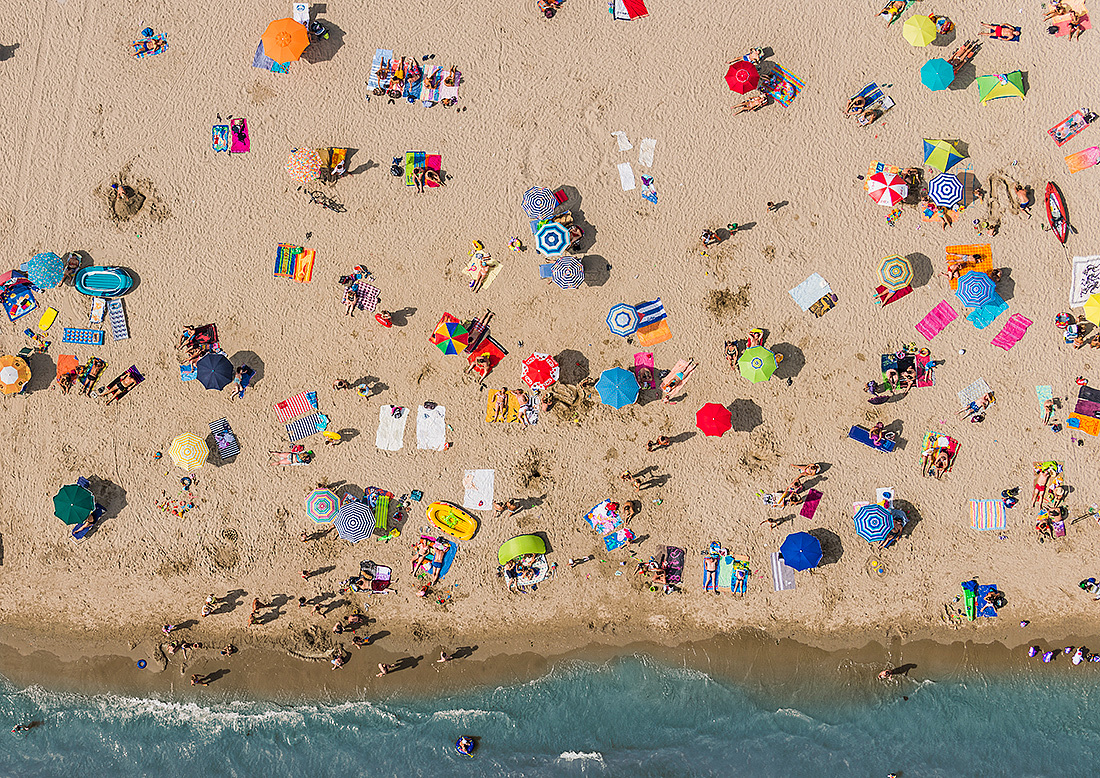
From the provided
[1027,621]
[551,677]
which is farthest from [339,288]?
[1027,621]

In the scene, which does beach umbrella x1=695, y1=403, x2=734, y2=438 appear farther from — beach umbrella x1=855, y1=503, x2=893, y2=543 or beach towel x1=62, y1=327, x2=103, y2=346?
beach towel x1=62, y1=327, x2=103, y2=346

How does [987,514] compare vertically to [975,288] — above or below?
below

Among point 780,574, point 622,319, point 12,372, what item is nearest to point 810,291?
point 622,319

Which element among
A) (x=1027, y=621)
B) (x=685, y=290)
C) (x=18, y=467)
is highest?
(x=685, y=290)

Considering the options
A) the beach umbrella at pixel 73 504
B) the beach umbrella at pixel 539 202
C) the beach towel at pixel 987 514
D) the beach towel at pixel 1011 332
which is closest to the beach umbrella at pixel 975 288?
the beach towel at pixel 1011 332

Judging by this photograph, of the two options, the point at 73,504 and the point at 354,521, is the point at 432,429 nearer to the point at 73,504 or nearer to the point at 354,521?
the point at 354,521

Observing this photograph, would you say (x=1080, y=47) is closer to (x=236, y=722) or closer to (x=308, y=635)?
(x=308, y=635)
